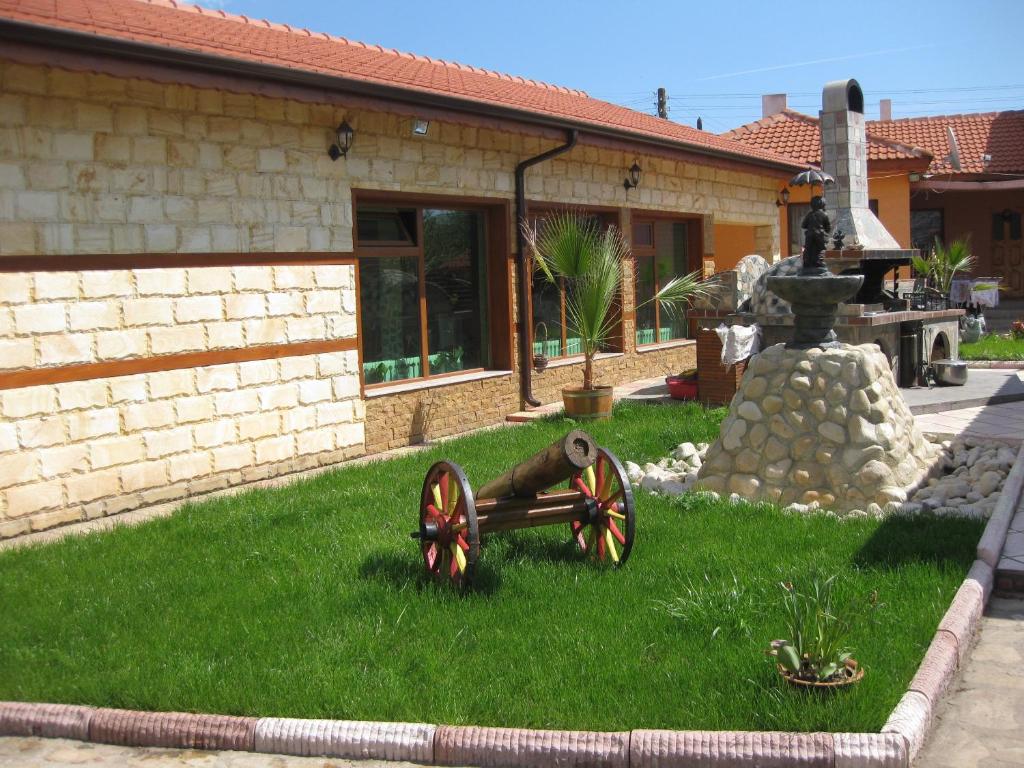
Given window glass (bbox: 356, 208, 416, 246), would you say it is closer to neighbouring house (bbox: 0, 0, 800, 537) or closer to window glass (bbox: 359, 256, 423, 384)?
neighbouring house (bbox: 0, 0, 800, 537)

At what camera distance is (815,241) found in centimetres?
815

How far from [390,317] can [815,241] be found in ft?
15.4

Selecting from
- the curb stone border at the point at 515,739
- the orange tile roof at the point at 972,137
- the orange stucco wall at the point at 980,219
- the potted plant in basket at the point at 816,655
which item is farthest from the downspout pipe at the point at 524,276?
the orange stucco wall at the point at 980,219

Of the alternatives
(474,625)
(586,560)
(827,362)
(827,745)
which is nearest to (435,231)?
(827,362)

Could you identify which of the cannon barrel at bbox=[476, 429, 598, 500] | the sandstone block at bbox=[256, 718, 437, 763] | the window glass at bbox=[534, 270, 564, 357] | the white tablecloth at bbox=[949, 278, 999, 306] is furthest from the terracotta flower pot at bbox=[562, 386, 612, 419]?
the white tablecloth at bbox=[949, 278, 999, 306]

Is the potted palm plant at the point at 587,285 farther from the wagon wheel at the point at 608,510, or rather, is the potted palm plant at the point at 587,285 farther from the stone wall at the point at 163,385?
the wagon wheel at the point at 608,510

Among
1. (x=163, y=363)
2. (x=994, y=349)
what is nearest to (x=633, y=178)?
(x=994, y=349)

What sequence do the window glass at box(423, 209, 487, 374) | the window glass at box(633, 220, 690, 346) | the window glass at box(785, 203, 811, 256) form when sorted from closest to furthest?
the window glass at box(423, 209, 487, 374) → the window glass at box(633, 220, 690, 346) → the window glass at box(785, 203, 811, 256)

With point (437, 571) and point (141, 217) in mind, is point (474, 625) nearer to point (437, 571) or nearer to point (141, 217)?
point (437, 571)

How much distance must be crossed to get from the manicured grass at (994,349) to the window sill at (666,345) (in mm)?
4375

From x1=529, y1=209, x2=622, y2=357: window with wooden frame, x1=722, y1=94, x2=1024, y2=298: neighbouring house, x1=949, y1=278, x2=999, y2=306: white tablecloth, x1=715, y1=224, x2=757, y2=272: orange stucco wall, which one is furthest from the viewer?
x1=722, y1=94, x2=1024, y2=298: neighbouring house

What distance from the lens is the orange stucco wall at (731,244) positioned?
19297mm

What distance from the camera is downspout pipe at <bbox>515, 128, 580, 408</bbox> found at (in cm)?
1223

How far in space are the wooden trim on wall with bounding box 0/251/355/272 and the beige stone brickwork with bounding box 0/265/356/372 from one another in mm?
45
